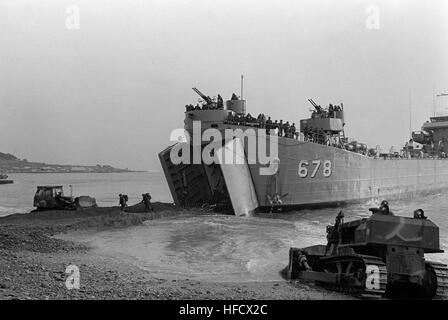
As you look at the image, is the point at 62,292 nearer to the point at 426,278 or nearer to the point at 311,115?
the point at 426,278

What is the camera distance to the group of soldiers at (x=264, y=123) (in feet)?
68.0

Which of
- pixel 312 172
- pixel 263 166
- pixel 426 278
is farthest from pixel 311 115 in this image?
pixel 426 278

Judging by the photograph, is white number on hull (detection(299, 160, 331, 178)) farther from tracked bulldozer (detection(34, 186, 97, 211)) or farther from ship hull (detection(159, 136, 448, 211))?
tracked bulldozer (detection(34, 186, 97, 211))

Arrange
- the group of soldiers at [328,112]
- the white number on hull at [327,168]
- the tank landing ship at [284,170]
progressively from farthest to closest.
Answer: the group of soldiers at [328,112] → the white number on hull at [327,168] → the tank landing ship at [284,170]

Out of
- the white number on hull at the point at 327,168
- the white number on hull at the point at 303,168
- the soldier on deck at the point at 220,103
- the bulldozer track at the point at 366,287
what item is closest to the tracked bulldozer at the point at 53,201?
the soldier on deck at the point at 220,103

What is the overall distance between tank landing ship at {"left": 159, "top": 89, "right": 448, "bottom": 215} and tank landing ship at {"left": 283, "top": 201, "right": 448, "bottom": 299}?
38.7 feet

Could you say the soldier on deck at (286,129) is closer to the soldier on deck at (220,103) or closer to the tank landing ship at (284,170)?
the tank landing ship at (284,170)

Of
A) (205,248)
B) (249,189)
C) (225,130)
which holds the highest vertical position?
(225,130)

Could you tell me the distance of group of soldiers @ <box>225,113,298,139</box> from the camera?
20734 millimetres

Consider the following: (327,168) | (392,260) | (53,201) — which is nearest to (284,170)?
(327,168)

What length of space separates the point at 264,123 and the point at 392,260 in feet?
46.4

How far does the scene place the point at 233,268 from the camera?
9.82 metres

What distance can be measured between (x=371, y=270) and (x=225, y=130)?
13.6 m

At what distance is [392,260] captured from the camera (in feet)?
22.9
